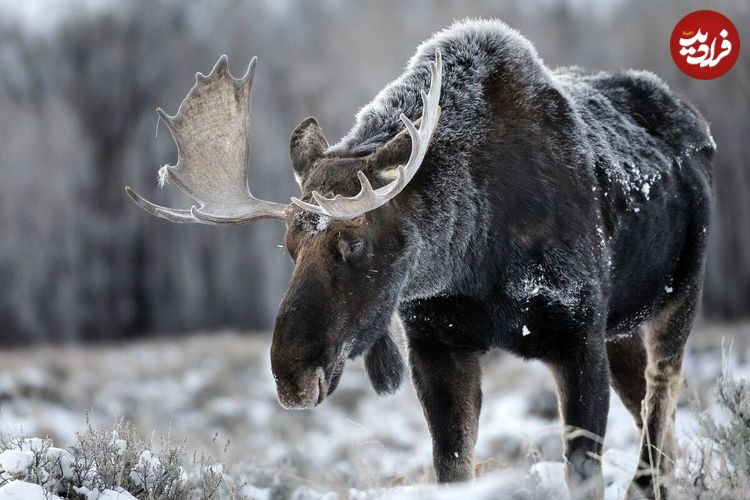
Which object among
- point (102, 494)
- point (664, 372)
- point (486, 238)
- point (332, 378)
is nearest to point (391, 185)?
point (486, 238)

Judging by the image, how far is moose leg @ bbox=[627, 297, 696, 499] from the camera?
5.00 metres

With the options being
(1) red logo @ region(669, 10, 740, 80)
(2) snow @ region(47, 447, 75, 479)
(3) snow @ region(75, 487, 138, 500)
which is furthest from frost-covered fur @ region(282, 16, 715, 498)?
(1) red logo @ region(669, 10, 740, 80)

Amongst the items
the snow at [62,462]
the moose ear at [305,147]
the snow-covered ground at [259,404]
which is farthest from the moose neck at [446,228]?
the snow-covered ground at [259,404]

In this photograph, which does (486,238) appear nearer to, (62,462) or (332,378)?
(332,378)

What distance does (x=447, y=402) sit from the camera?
4.27 meters

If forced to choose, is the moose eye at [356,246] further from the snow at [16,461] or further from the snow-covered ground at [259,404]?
the snow-covered ground at [259,404]

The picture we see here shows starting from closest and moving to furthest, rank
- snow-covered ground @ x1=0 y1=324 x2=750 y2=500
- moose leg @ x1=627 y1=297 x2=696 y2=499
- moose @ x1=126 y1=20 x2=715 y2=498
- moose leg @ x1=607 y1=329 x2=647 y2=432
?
moose @ x1=126 y1=20 x2=715 y2=498 < moose leg @ x1=627 y1=297 x2=696 y2=499 < moose leg @ x1=607 y1=329 x2=647 y2=432 < snow-covered ground @ x1=0 y1=324 x2=750 y2=500

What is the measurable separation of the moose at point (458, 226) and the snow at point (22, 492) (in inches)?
34.7

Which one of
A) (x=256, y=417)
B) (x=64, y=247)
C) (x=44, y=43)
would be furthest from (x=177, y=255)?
(x=256, y=417)

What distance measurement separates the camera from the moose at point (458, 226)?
3658 millimetres

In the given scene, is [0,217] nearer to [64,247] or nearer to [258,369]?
[64,247]

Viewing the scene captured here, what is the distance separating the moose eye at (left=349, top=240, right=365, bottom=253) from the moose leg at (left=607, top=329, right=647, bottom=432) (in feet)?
7.31

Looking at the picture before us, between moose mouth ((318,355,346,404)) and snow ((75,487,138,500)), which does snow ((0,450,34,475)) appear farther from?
moose mouth ((318,355,346,404))

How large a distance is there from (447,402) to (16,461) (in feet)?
6.04
